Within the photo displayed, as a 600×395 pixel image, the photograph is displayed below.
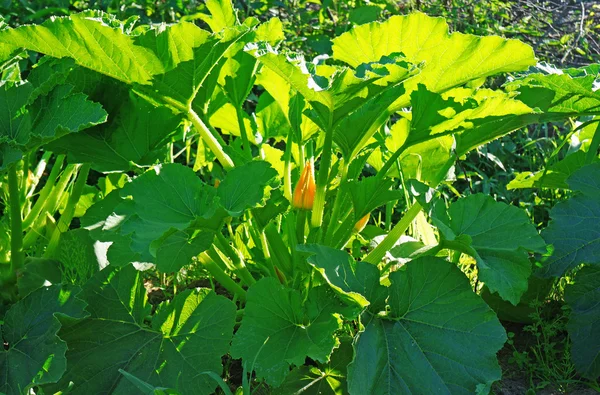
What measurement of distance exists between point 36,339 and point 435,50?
1306 mm

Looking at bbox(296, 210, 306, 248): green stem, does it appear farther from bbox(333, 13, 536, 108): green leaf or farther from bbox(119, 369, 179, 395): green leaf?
bbox(119, 369, 179, 395): green leaf

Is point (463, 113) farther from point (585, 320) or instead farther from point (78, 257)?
point (78, 257)

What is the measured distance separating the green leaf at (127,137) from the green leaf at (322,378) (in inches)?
30.0

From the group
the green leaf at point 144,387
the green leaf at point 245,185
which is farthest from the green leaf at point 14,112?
the green leaf at point 144,387

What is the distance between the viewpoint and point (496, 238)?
1.92 metres

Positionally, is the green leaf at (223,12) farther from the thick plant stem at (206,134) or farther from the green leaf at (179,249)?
the green leaf at (179,249)

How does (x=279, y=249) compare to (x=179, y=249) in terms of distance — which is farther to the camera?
(x=279, y=249)

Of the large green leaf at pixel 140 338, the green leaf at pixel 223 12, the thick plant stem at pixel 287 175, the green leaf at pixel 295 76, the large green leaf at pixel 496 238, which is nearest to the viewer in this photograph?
the green leaf at pixel 295 76

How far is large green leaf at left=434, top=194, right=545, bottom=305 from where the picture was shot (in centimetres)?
183

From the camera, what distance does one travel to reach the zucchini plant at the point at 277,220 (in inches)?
70.9

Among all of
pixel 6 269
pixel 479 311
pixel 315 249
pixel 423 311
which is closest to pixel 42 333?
pixel 6 269

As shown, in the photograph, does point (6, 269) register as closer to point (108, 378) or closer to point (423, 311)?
point (108, 378)

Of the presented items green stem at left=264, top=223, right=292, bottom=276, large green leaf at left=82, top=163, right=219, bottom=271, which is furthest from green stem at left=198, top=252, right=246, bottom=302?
large green leaf at left=82, top=163, right=219, bottom=271

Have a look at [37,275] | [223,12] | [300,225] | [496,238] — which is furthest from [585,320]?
[37,275]
